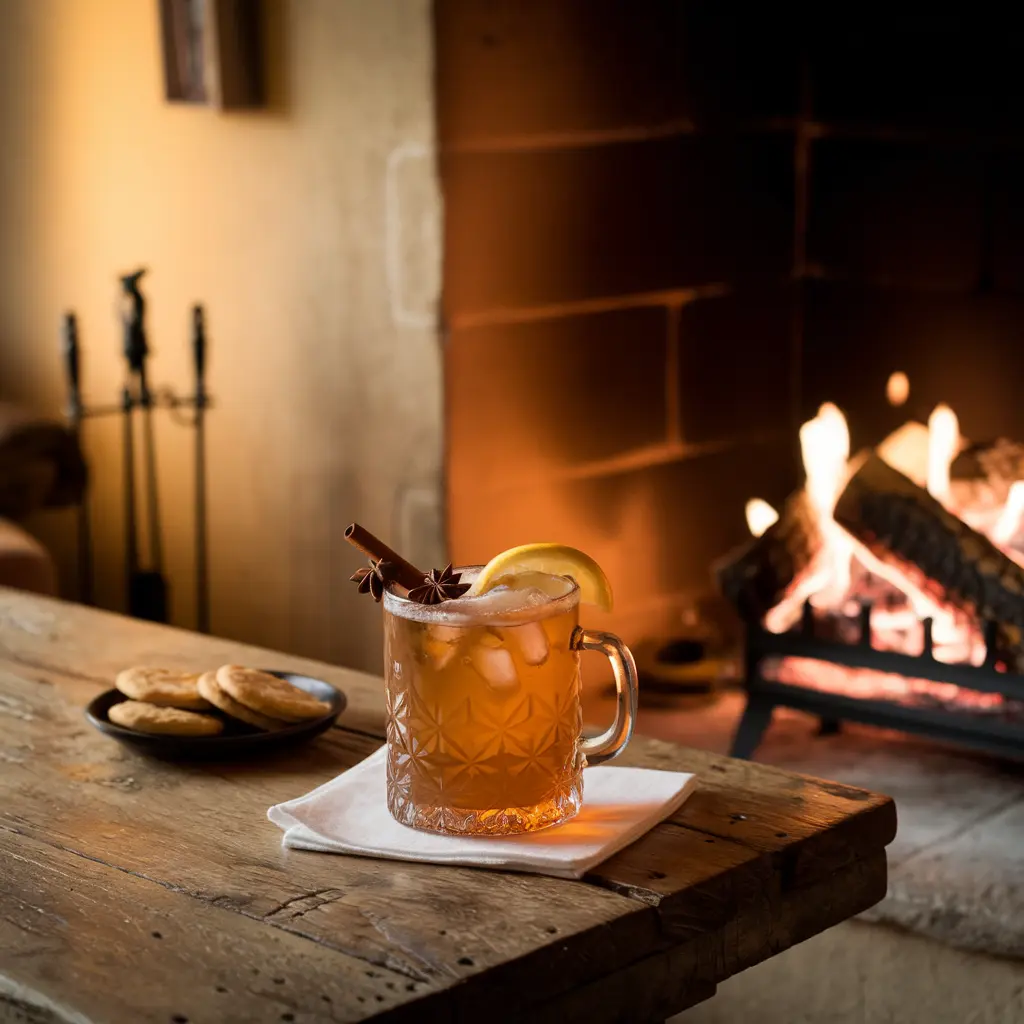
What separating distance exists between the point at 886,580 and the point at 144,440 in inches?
56.0

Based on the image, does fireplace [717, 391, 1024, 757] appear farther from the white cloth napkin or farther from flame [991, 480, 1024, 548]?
the white cloth napkin

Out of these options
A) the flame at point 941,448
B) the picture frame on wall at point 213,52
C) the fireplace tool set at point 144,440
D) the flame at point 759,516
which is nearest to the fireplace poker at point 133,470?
the fireplace tool set at point 144,440

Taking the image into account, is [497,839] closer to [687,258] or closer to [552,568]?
[552,568]

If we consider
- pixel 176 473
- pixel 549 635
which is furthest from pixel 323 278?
pixel 549 635

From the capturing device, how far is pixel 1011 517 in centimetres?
243

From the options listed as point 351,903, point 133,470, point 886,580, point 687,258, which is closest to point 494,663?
point 351,903

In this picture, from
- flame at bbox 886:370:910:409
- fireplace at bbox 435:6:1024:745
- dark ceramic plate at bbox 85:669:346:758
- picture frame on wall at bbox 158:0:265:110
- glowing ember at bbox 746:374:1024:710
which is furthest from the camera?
flame at bbox 886:370:910:409

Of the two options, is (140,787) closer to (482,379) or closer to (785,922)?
(785,922)

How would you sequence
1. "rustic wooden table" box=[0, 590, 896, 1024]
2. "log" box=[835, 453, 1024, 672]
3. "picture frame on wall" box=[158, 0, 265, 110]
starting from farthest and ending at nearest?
"picture frame on wall" box=[158, 0, 265, 110] < "log" box=[835, 453, 1024, 672] < "rustic wooden table" box=[0, 590, 896, 1024]

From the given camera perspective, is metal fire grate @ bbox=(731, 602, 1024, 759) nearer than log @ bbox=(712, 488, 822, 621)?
Yes

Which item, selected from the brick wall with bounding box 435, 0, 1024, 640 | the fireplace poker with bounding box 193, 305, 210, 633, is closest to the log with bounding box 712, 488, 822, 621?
the brick wall with bounding box 435, 0, 1024, 640

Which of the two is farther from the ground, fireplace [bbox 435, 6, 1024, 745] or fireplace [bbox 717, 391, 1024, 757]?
fireplace [bbox 435, 6, 1024, 745]

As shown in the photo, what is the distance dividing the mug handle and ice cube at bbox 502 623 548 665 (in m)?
0.04

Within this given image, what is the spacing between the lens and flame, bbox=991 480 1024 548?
2410 mm
